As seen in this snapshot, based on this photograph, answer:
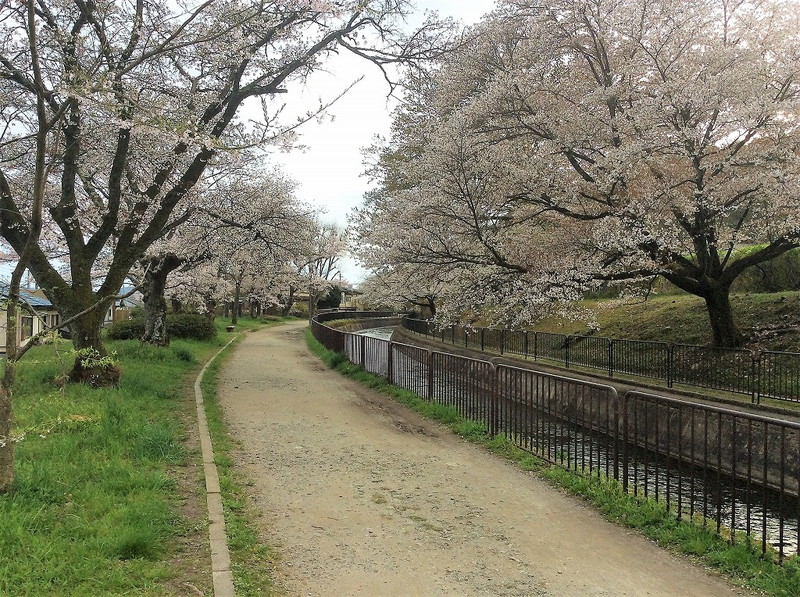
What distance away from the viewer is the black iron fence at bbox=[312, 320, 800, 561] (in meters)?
4.77

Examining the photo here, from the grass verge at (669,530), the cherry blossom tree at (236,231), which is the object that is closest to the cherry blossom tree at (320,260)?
the cherry blossom tree at (236,231)

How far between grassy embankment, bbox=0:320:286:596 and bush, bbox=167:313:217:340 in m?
16.6

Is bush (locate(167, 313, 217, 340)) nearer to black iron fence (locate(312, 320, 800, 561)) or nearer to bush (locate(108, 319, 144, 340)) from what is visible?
bush (locate(108, 319, 144, 340))

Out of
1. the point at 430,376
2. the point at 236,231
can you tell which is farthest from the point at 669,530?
the point at 236,231

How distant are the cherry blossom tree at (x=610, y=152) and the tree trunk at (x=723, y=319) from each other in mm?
32

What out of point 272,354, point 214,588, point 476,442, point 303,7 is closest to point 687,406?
point 476,442

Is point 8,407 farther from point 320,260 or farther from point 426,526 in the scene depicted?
point 320,260

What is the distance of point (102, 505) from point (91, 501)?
0.64 ft

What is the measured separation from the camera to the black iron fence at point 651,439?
477 centimetres

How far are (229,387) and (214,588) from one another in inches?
382

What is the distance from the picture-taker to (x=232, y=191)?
15.7 meters

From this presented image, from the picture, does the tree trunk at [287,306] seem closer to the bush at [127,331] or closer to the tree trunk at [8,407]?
the bush at [127,331]

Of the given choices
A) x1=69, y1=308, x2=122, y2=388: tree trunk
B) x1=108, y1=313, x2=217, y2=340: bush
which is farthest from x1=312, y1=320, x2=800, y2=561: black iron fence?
x1=108, y1=313, x2=217, y2=340: bush

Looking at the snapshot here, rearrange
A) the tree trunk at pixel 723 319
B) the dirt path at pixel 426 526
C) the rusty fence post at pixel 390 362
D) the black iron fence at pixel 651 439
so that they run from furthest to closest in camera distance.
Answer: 1. the rusty fence post at pixel 390 362
2. the tree trunk at pixel 723 319
3. the black iron fence at pixel 651 439
4. the dirt path at pixel 426 526
